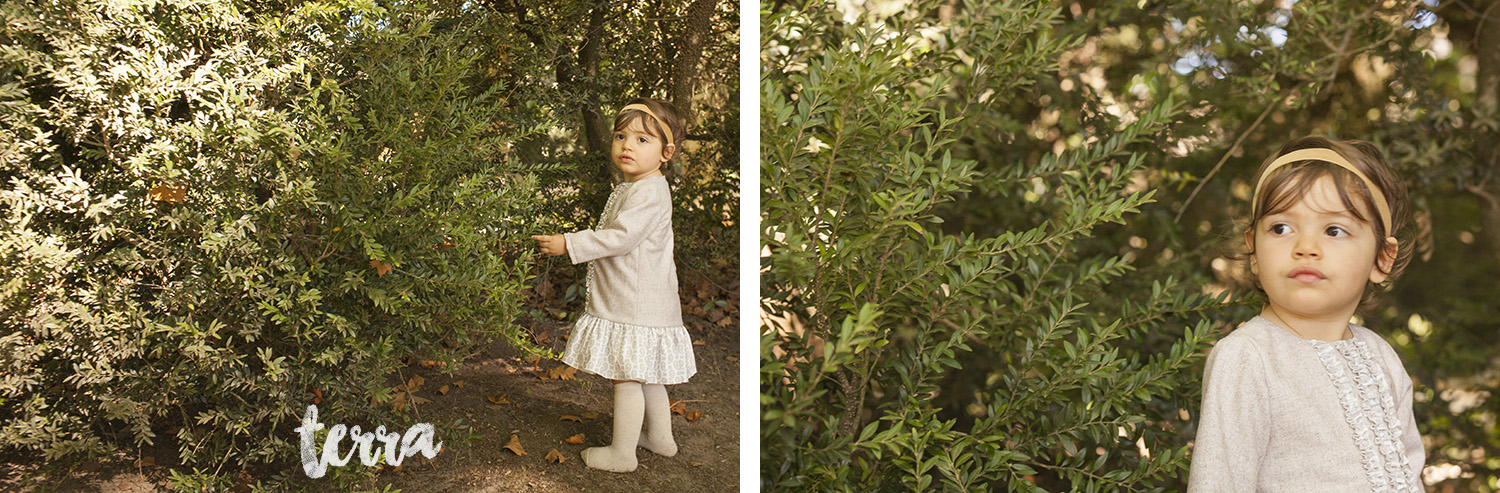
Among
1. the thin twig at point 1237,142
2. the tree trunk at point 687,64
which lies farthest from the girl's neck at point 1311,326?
the tree trunk at point 687,64

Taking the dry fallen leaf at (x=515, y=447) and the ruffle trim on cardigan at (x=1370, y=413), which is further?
the dry fallen leaf at (x=515, y=447)

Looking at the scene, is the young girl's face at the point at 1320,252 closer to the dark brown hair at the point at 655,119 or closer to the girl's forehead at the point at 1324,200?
the girl's forehead at the point at 1324,200

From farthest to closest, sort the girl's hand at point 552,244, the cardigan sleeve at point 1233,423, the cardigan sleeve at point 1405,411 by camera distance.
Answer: the girl's hand at point 552,244 → the cardigan sleeve at point 1405,411 → the cardigan sleeve at point 1233,423

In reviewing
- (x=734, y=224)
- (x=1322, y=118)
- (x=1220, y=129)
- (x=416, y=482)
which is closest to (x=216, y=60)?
(x=416, y=482)

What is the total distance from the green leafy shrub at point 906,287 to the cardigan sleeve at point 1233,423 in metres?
0.18

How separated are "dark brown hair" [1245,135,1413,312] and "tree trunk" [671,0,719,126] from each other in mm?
858

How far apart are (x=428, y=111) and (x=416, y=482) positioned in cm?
60

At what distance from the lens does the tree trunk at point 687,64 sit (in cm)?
131

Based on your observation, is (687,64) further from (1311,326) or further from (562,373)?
(1311,326)

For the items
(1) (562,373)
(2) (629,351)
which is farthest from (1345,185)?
(1) (562,373)

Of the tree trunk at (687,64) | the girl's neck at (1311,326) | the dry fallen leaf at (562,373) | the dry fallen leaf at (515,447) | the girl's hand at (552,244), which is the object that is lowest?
the dry fallen leaf at (515,447)

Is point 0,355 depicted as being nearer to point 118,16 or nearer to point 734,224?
point 118,16

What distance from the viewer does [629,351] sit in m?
1.33

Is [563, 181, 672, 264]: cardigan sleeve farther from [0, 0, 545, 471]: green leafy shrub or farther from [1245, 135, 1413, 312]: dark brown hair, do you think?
[1245, 135, 1413, 312]: dark brown hair
